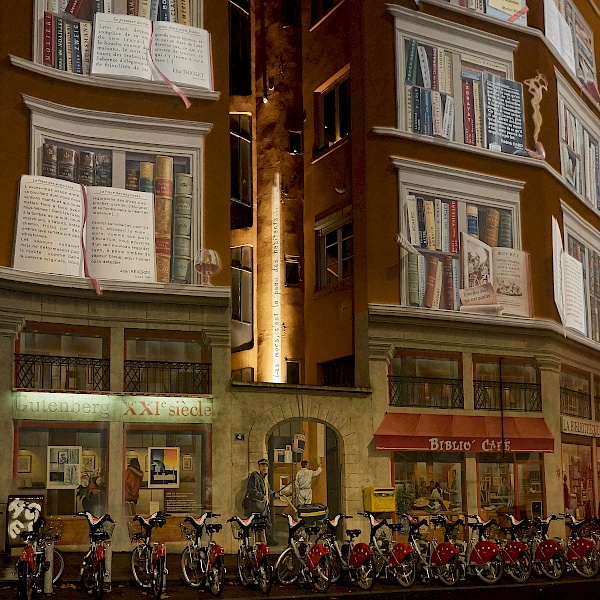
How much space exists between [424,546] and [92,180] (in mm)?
10787

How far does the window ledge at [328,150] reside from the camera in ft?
95.1

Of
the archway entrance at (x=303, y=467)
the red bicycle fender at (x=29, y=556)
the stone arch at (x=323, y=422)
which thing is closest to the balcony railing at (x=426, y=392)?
the stone arch at (x=323, y=422)

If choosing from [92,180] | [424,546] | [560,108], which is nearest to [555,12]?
[560,108]

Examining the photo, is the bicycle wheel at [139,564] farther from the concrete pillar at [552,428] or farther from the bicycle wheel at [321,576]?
the concrete pillar at [552,428]

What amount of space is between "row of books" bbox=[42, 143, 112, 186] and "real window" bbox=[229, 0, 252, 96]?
644cm

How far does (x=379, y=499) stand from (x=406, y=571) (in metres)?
4.78

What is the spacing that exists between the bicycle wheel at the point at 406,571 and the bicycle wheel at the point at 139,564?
4.68 m

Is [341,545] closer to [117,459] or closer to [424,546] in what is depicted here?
[424,546]

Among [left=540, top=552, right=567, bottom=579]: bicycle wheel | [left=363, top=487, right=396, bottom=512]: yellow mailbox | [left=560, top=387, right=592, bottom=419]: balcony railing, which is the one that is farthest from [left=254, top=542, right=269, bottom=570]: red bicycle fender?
[left=560, top=387, right=592, bottom=419]: balcony railing

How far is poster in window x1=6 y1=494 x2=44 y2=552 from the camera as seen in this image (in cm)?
2075

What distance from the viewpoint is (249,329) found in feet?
96.2

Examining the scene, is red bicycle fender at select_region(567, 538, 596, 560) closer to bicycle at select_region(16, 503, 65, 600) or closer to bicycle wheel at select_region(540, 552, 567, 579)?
bicycle wheel at select_region(540, 552, 567, 579)

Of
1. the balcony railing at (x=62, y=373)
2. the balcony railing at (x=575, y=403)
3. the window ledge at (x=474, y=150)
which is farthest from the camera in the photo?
the balcony railing at (x=575, y=403)

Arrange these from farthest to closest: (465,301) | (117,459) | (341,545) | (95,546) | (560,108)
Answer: (560,108) < (465,301) < (117,459) < (341,545) < (95,546)
